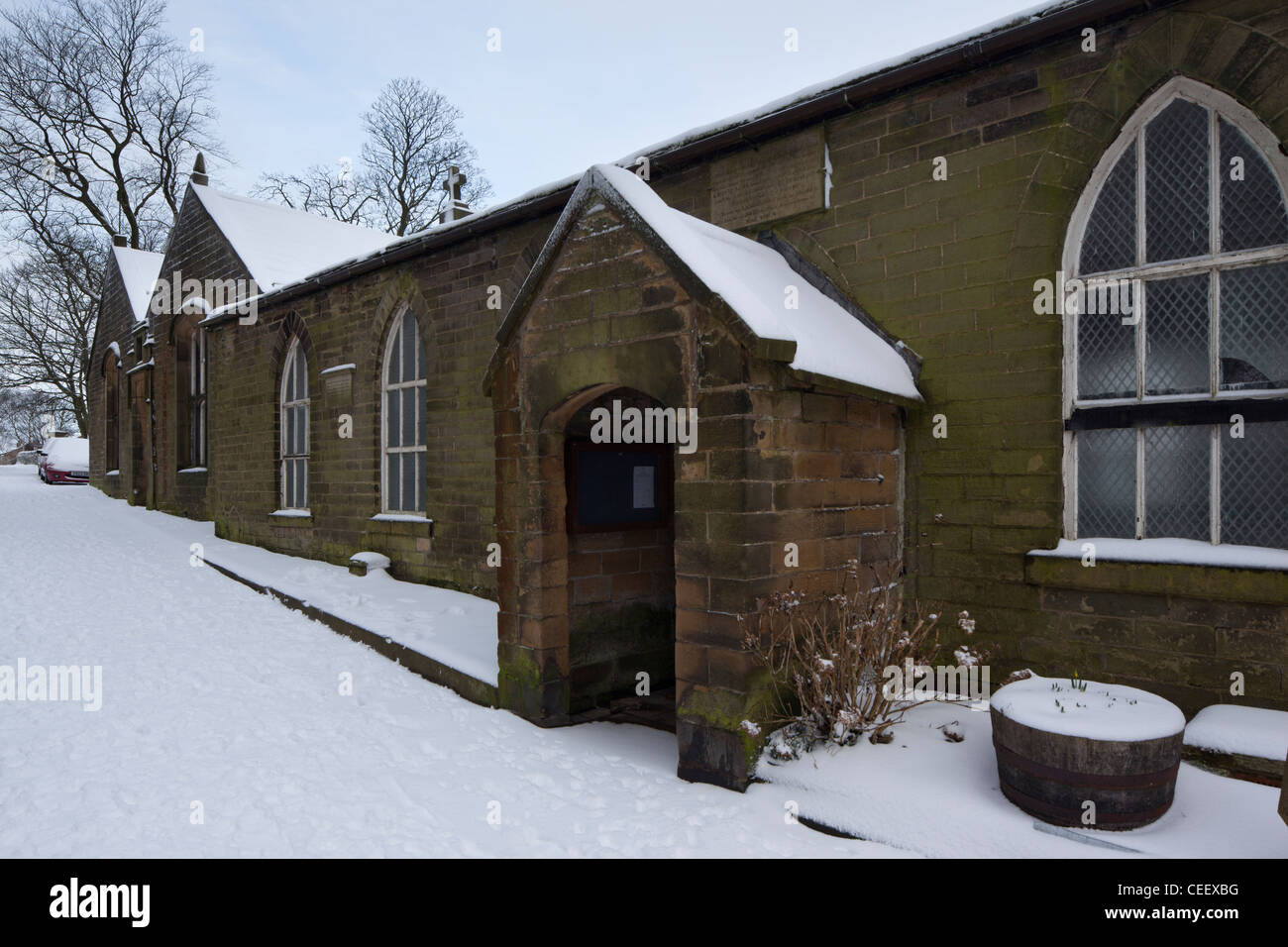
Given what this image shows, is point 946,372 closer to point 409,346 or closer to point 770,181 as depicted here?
point 770,181

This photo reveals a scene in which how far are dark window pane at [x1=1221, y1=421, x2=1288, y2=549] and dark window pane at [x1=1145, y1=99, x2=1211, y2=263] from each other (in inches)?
42.3

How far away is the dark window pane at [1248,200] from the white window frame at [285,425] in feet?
36.2

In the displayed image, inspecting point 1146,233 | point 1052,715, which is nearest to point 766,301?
point 1146,233

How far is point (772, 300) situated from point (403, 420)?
21.2 ft

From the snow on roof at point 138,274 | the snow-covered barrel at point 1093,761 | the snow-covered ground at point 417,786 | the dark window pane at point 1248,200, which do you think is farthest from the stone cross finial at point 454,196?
the snow on roof at point 138,274

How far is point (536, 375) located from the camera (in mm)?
5113

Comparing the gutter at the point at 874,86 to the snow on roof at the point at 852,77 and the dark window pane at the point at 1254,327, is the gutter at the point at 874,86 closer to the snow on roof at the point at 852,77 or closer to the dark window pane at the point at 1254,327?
the snow on roof at the point at 852,77

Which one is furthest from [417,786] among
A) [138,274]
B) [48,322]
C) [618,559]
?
[48,322]

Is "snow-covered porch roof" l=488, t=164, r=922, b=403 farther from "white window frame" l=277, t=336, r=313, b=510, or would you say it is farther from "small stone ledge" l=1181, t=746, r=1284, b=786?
"white window frame" l=277, t=336, r=313, b=510

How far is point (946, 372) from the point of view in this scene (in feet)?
16.7

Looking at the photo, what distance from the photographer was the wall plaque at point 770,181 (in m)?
5.74

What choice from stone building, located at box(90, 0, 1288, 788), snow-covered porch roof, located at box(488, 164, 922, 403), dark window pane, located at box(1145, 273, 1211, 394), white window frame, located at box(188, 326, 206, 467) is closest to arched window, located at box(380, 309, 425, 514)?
stone building, located at box(90, 0, 1288, 788)

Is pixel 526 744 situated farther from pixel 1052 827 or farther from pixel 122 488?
pixel 122 488
